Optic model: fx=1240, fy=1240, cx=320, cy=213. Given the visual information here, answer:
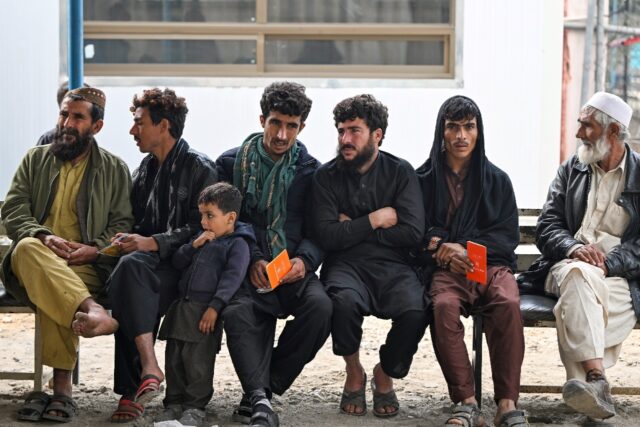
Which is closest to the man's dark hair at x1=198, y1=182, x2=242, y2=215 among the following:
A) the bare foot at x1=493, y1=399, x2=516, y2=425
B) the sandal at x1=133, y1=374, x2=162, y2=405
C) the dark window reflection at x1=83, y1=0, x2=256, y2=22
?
the sandal at x1=133, y1=374, x2=162, y2=405

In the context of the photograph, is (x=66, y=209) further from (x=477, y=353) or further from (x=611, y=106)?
(x=611, y=106)

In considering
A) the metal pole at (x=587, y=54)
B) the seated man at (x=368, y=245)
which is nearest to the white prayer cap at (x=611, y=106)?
the seated man at (x=368, y=245)

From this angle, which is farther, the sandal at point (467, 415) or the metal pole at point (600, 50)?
the metal pole at point (600, 50)

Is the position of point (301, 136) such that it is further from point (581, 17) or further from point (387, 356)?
point (387, 356)

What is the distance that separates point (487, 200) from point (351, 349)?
1060mm

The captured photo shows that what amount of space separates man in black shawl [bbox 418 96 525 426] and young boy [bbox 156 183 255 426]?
3.32ft

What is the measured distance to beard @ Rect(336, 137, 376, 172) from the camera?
6426 mm

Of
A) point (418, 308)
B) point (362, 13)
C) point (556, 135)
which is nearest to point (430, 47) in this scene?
point (362, 13)

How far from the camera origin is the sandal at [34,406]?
6074mm

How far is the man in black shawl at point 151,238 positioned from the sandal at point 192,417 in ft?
0.70

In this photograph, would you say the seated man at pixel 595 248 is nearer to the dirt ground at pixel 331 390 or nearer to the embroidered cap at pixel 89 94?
the dirt ground at pixel 331 390

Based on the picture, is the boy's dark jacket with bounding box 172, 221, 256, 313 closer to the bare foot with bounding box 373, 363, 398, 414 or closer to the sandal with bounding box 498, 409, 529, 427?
the bare foot with bounding box 373, 363, 398, 414

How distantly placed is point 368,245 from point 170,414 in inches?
52.5

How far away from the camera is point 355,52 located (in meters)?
10.1
